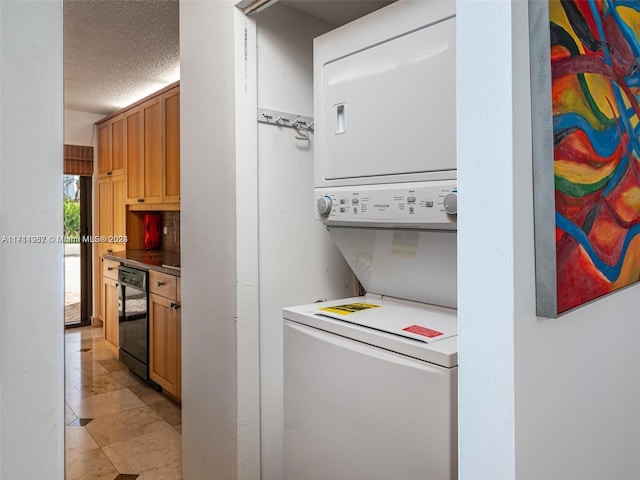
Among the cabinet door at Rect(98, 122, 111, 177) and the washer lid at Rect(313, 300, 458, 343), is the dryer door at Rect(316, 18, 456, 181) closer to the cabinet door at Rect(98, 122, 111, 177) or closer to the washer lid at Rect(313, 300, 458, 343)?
the washer lid at Rect(313, 300, 458, 343)

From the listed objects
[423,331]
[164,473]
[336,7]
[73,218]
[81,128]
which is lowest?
[164,473]

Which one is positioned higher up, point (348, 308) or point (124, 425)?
point (348, 308)

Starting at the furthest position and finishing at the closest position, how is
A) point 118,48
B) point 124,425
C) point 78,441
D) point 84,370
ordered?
point 84,370 → point 118,48 → point 124,425 → point 78,441

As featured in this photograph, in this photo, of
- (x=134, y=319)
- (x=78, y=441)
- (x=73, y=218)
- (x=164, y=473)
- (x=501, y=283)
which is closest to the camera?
(x=501, y=283)

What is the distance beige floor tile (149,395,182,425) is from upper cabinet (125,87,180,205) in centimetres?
145

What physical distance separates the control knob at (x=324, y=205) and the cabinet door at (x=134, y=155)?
294 cm

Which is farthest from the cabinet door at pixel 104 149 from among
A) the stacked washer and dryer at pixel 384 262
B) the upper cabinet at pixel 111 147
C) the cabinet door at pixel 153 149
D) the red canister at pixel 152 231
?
the stacked washer and dryer at pixel 384 262

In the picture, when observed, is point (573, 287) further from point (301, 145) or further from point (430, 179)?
point (301, 145)

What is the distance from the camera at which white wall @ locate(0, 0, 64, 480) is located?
1.20 feet

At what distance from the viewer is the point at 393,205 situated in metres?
1.45

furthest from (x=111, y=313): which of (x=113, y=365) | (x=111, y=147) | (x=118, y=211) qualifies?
(x=111, y=147)

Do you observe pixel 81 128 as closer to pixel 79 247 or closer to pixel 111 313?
pixel 79 247

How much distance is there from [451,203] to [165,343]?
2575 mm

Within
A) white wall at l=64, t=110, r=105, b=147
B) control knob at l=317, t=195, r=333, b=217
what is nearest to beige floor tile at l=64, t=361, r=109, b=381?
white wall at l=64, t=110, r=105, b=147
